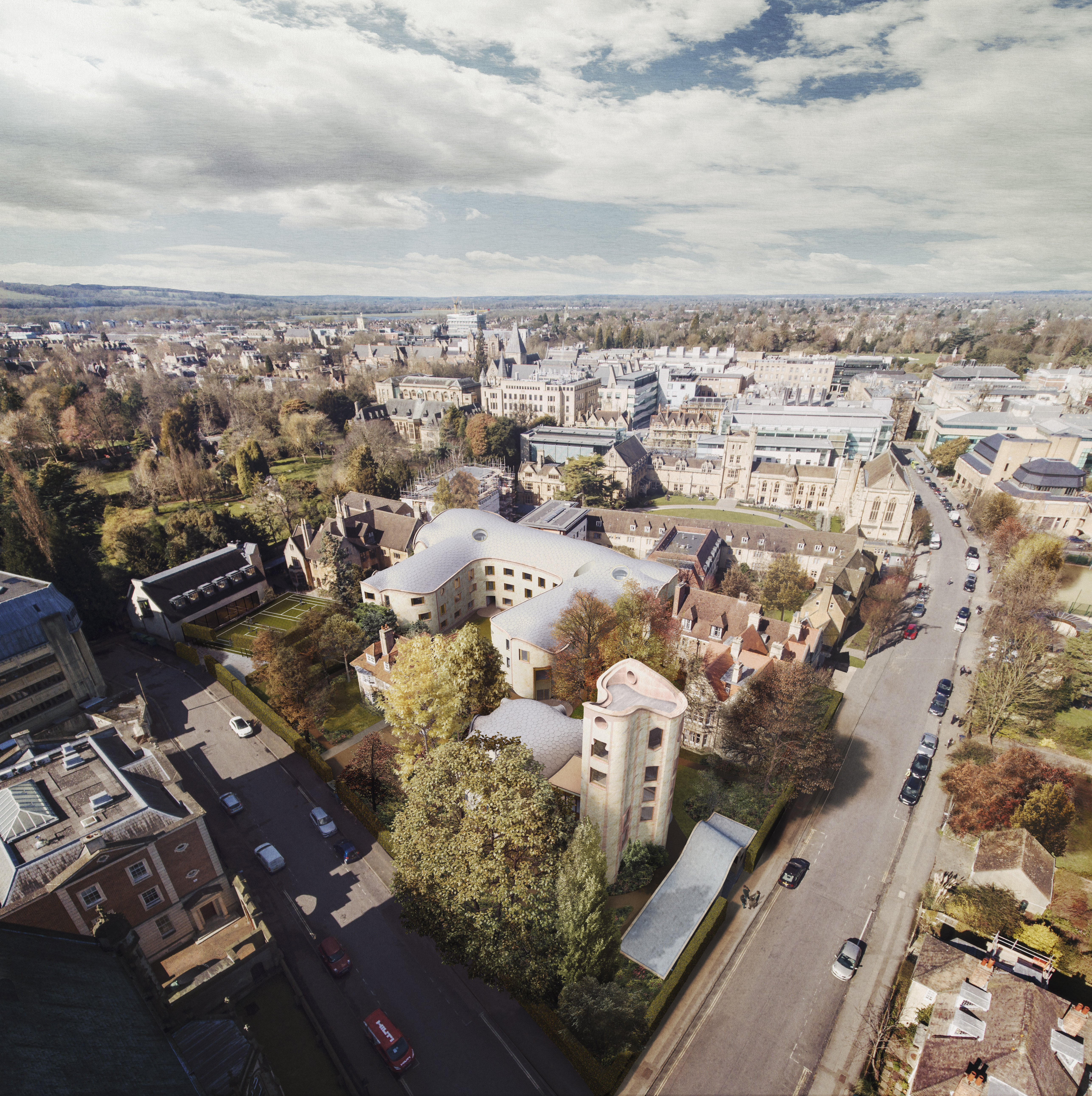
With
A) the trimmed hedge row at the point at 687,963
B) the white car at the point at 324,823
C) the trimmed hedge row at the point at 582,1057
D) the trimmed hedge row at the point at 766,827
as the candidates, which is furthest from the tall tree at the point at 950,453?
the white car at the point at 324,823

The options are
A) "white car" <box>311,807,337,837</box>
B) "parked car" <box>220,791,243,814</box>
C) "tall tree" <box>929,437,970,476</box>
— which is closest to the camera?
"white car" <box>311,807,337,837</box>

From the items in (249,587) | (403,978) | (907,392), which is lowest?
(403,978)

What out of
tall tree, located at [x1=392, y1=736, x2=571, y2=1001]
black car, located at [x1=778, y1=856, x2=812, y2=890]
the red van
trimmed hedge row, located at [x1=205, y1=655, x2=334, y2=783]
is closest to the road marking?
tall tree, located at [x1=392, y1=736, x2=571, y2=1001]

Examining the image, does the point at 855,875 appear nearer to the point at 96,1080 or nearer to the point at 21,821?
the point at 96,1080

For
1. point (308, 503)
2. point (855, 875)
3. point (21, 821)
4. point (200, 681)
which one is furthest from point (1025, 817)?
point (308, 503)

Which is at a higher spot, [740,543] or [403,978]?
[740,543]

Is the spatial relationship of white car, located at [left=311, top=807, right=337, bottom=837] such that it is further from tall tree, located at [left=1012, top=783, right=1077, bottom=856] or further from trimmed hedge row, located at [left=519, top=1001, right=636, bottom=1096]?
tall tree, located at [left=1012, top=783, right=1077, bottom=856]

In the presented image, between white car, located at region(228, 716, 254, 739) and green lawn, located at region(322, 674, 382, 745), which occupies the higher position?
green lawn, located at region(322, 674, 382, 745)

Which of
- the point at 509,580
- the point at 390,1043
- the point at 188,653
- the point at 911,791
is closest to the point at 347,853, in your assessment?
the point at 390,1043
